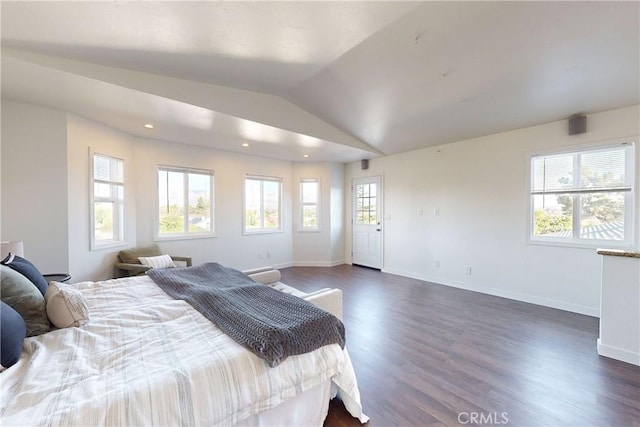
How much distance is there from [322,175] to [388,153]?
1535 millimetres

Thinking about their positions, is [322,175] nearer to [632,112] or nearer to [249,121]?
[249,121]

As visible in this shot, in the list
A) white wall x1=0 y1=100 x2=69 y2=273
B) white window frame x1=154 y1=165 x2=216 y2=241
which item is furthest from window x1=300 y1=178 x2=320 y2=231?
white wall x1=0 y1=100 x2=69 y2=273

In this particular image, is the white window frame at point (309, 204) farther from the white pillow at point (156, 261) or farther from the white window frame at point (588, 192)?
the white window frame at point (588, 192)

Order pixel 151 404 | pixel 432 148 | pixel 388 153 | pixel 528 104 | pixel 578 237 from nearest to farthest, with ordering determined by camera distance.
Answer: pixel 151 404, pixel 528 104, pixel 578 237, pixel 432 148, pixel 388 153

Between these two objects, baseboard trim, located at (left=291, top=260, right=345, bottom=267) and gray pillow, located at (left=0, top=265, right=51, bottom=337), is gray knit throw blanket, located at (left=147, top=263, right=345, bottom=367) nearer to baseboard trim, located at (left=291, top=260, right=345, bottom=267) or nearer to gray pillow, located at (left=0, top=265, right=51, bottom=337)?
gray pillow, located at (left=0, top=265, right=51, bottom=337)

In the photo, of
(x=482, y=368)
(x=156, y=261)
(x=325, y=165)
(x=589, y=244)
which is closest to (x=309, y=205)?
(x=325, y=165)

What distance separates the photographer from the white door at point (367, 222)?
559 cm

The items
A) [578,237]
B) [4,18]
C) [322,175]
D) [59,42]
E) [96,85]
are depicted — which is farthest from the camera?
[322,175]

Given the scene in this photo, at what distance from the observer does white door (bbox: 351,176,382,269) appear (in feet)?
18.4

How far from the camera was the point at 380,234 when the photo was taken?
554cm

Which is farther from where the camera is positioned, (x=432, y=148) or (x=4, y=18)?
(x=432, y=148)

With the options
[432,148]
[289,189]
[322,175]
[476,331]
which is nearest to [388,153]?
[432,148]

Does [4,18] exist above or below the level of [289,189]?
above

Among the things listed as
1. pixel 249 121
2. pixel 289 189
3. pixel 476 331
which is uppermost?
pixel 249 121
